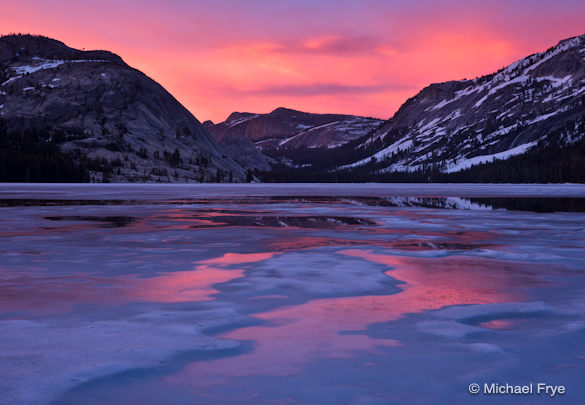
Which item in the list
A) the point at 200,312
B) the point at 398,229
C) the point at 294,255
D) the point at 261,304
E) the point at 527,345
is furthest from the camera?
the point at 398,229

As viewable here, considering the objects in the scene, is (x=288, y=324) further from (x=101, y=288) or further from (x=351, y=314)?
(x=101, y=288)

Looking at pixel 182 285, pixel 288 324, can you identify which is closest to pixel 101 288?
pixel 182 285

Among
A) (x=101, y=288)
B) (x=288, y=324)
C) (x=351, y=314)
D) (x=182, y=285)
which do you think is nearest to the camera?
(x=288, y=324)

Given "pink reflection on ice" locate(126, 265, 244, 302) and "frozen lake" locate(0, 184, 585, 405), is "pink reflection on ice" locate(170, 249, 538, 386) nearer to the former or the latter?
"frozen lake" locate(0, 184, 585, 405)

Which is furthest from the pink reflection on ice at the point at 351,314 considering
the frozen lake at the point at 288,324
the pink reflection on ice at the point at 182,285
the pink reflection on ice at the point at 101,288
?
the pink reflection on ice at the point at 101,288

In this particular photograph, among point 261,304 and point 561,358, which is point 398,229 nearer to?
point 261,304

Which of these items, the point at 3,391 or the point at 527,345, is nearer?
the point at 3,391

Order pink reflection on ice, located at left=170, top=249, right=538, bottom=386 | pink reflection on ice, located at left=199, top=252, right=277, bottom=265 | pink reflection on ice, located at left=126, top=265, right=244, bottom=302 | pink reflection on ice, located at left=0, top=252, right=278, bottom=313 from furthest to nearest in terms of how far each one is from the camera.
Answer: pink reflection on ice, located at left=199, top=252, right=277, bottom=265 → pink reflection on ice, located at left=126, top=265, right=244, bottom=302 → pink reflection on ice, located at left=0, top=252, right=278, bottom=313 → pink reflection on ice, located at left=170, top=249, right=538, bottom=386

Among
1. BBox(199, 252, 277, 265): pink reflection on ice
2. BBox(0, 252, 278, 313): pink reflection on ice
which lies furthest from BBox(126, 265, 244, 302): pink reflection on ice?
BBox(199, 252, 277, 265): pink reflection on ice

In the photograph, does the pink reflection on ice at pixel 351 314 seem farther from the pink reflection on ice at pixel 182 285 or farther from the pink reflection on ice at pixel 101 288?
the pink reflection on ice at pixel 101 288

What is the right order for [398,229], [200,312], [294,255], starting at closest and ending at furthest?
1. [200,312]
2. [294,255]
3. [398,229]

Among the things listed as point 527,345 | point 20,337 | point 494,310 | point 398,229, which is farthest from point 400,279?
point 398,229

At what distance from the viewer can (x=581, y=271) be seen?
452 inches

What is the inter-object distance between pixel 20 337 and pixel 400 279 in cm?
702
